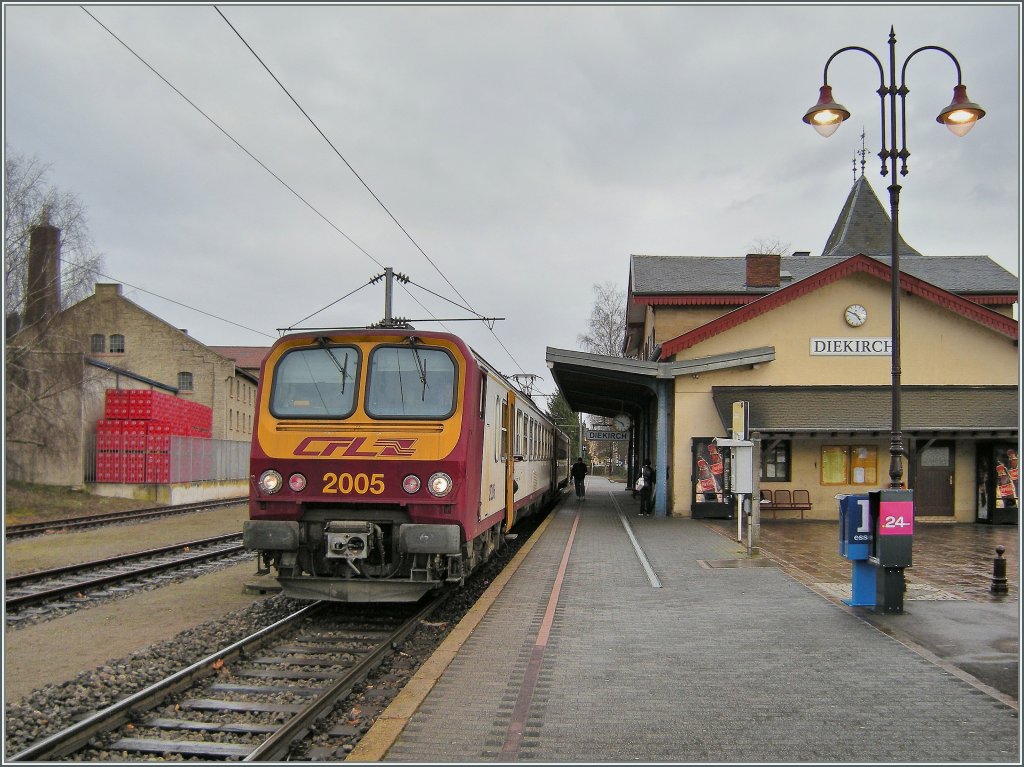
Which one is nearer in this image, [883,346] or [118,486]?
[883,346]

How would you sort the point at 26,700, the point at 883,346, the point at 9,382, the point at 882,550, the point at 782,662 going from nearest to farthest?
the point at 26,700
the point at 782,662
the point at 882,550
the point at 883,346
the point at 9,382

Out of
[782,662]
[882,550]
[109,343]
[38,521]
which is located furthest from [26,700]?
[109,343]

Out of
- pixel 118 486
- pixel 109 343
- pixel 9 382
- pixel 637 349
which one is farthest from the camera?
pixel 109 343

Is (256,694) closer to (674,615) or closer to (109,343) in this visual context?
(674,615)

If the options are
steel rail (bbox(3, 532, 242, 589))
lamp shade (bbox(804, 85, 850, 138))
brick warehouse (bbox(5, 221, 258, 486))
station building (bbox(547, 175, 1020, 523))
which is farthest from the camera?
brick warehouse (bbox(5, 221, 258, 486))

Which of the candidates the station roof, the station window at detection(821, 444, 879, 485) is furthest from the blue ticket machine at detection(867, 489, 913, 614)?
the station window at detection(821, 444, 879, 485)

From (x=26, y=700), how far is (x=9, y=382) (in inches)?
902

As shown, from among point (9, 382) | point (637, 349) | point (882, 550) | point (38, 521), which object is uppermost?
A: point (637, 349)

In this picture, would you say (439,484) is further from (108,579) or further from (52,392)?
(52,392)

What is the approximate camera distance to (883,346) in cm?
2062

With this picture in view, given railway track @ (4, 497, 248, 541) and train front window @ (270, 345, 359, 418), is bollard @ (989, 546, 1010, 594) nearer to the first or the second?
train front window @ (270, 345, 359, 418)

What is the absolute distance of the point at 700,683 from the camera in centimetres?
600

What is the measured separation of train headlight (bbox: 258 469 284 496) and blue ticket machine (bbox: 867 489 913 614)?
6020mm

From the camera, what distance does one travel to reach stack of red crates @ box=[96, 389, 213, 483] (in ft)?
92.4
